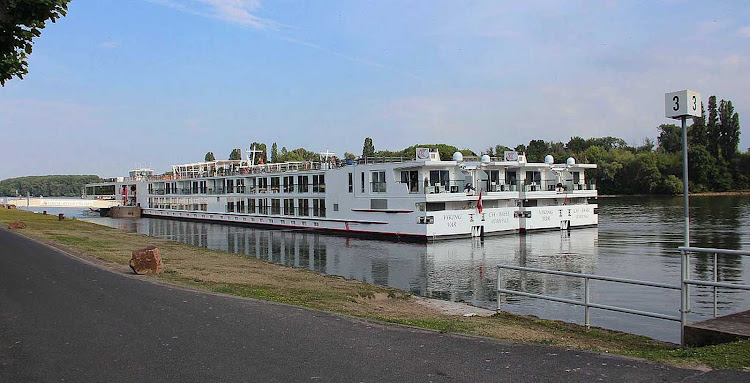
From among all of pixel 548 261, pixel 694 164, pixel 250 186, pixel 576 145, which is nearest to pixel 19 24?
pixel 548 261

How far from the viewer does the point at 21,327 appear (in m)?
9.94

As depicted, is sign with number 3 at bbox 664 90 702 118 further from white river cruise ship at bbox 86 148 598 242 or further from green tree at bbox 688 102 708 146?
green tree at bbox 688 102 708 146

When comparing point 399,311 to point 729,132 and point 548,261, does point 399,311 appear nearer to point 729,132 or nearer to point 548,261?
point 548,261

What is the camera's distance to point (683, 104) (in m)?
10.4

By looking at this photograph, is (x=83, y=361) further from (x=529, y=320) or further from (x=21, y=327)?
(x=529, y=320)

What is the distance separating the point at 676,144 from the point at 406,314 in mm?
128246

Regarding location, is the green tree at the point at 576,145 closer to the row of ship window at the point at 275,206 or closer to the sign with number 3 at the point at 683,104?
the row of ship window at the point at 275,206

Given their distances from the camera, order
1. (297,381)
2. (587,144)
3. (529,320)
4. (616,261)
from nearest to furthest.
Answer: (297,381)
(529,320)
(616,261)
(587,144)

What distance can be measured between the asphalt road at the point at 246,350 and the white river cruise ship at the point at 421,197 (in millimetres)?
28567

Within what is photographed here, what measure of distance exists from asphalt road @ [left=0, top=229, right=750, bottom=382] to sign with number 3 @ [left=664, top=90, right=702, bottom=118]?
5267 mm

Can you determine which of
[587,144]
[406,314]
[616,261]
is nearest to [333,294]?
[406,314]

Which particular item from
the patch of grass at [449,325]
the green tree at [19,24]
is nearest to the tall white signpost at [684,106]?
the patch of grass at [449,325]

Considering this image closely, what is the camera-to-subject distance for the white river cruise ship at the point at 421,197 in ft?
133

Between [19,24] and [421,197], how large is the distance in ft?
98.3
